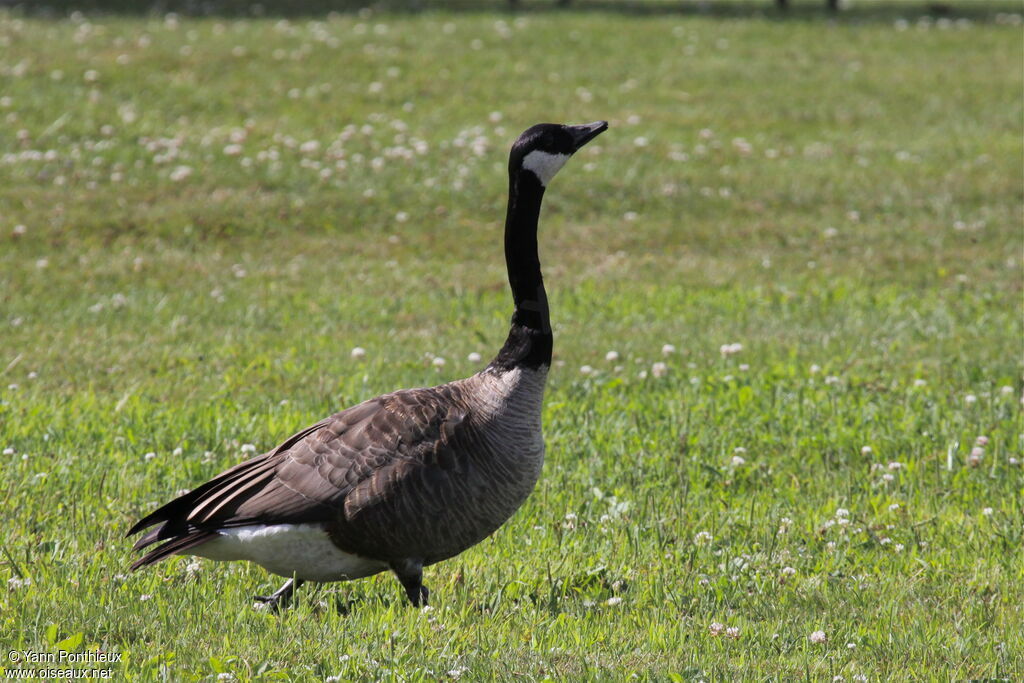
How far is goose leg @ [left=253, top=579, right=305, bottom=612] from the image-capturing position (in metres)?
4.91

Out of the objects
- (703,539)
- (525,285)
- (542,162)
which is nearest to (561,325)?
(703,539)

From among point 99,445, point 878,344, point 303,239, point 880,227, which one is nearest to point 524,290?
point 99,445

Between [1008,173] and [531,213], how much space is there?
36.9ft

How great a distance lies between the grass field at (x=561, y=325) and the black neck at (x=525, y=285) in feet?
3.30

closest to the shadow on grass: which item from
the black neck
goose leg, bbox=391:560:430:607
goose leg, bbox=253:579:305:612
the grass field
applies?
the grass field

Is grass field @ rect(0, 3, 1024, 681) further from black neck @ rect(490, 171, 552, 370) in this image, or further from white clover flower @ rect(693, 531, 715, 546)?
black neck @ rect(490, 171, 552, 370)

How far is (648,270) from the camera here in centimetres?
1148

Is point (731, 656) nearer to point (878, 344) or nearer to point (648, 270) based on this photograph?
point (878, 344)

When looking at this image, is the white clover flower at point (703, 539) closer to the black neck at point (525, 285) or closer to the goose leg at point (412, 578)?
the black neck at point (525, 285)

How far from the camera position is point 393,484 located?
470cm

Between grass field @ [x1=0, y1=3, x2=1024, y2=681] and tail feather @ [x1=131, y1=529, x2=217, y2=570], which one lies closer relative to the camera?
tail feather @ [x1=131, y1=529, x2=217, y2=570]

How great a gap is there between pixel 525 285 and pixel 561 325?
4.64m

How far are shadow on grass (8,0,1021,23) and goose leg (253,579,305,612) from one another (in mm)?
18583

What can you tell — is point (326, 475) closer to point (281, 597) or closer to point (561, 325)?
point (281, 597)
